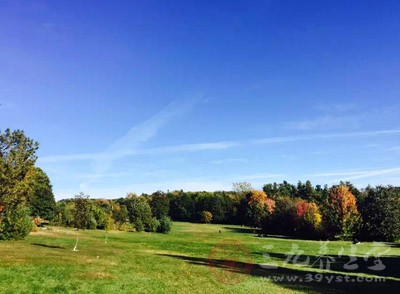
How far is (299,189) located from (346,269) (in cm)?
13201

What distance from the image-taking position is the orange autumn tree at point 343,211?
84.4m

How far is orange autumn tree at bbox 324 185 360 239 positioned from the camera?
84.4 metres

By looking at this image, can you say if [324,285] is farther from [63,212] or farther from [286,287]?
[63,212]

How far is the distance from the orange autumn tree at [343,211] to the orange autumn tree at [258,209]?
35.2 metres

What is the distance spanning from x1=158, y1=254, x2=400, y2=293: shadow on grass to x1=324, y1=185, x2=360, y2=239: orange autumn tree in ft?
163

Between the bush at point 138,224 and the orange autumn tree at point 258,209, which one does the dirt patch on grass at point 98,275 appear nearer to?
the bush at point 138,224

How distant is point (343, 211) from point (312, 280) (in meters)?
55.7

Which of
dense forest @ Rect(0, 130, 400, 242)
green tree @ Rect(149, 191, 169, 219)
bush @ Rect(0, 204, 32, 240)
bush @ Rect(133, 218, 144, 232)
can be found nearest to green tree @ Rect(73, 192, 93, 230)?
dense forest @ Rect(0, 130, 400, 242)

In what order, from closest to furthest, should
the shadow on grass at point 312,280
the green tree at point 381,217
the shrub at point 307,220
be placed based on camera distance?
the shadow on grass at point 312,280 < the green tree at point 381,217 < the shrub at point 307,220

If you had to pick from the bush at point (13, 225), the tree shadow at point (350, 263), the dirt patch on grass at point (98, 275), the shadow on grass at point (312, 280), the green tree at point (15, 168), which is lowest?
the tree shadow at point (350, 263)

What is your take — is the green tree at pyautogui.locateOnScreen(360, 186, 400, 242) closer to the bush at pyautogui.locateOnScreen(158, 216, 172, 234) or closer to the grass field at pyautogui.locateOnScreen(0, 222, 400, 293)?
the grass field at pyautogui.locateOnScreen(0, 222, 400, 293)

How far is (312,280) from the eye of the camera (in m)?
33.7

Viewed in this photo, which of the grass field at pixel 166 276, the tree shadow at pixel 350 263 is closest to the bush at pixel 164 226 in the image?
the tree shadow at pixel 350 263

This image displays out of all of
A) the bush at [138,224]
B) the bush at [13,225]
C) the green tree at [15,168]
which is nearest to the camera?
the green tree at [15,168]
